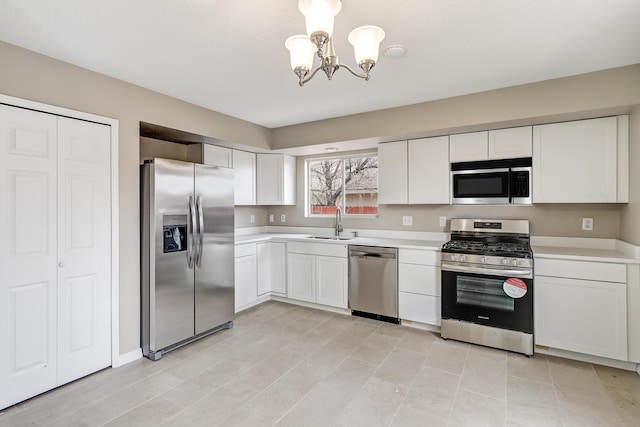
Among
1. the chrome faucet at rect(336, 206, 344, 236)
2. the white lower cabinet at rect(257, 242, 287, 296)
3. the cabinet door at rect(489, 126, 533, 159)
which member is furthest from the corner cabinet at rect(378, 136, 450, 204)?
the white lower cabinet at rect(257, 242, 287, 296)

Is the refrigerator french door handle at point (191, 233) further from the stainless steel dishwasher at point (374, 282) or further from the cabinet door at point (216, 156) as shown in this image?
the stainless steel dishwasher at point (374, 282)

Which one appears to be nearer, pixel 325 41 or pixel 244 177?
pixel 325 41

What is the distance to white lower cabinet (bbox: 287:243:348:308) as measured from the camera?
151 inches

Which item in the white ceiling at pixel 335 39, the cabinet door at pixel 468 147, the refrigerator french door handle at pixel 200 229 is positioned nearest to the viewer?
the white ceiling at pixel 335 39

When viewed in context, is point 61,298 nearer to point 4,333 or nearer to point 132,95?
point 4,333

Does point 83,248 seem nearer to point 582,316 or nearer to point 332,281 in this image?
point 332,281

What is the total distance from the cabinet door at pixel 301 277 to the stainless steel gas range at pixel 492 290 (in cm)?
158

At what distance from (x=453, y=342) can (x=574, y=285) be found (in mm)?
1135

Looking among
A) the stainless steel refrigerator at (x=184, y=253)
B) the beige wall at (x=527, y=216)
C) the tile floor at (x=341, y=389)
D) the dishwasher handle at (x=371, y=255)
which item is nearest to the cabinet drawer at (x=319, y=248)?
the dishwasher handle at (x=371, y=255)

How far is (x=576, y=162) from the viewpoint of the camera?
2.85 meters

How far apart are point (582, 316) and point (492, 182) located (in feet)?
A: 4.51

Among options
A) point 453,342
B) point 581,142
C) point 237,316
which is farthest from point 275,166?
point 581,142

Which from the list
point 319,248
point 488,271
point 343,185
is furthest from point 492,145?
point 319,248

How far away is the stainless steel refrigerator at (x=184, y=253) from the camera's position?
278 centimetres
